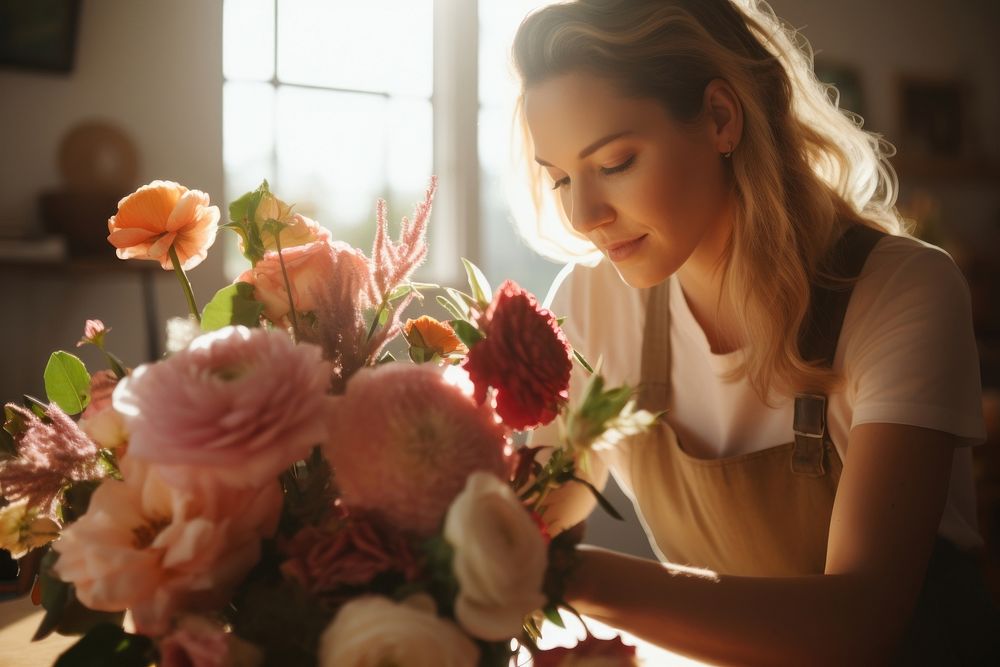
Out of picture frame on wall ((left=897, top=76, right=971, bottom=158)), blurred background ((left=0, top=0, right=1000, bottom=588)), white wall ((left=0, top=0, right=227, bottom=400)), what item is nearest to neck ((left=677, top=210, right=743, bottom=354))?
blurred background ((left=0, top=0, right=1000, bottom=588))

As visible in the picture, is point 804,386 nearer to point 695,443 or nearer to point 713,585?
point 695,443

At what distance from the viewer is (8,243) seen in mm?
2244

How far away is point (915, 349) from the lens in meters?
0.93

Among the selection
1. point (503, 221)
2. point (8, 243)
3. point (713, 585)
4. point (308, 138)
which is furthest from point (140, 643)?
point (503, 221)

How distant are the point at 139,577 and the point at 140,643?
0.06 metres

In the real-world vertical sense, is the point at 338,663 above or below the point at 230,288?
below

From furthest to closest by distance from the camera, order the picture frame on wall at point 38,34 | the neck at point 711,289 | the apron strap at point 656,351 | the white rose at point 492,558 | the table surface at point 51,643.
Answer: the picture frame on wall at point 38,34 < the apron strap at point 656,351 < the neck at point 711,289 < the table surface at point 51,643 < the white rose at point 492,558

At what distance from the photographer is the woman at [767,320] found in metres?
0.87

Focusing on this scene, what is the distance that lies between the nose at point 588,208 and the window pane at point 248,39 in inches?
82.3

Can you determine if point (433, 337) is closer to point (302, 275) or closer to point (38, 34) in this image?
point (302, 275)

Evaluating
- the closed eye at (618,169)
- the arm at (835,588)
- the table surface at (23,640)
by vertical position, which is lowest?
the table surface at (23,640)

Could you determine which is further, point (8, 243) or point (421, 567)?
point (8, 243)

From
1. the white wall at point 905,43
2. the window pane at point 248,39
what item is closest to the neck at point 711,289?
the window pane at point 248,39

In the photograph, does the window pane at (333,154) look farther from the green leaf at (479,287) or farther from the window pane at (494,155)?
the green leaf at (479,287)
